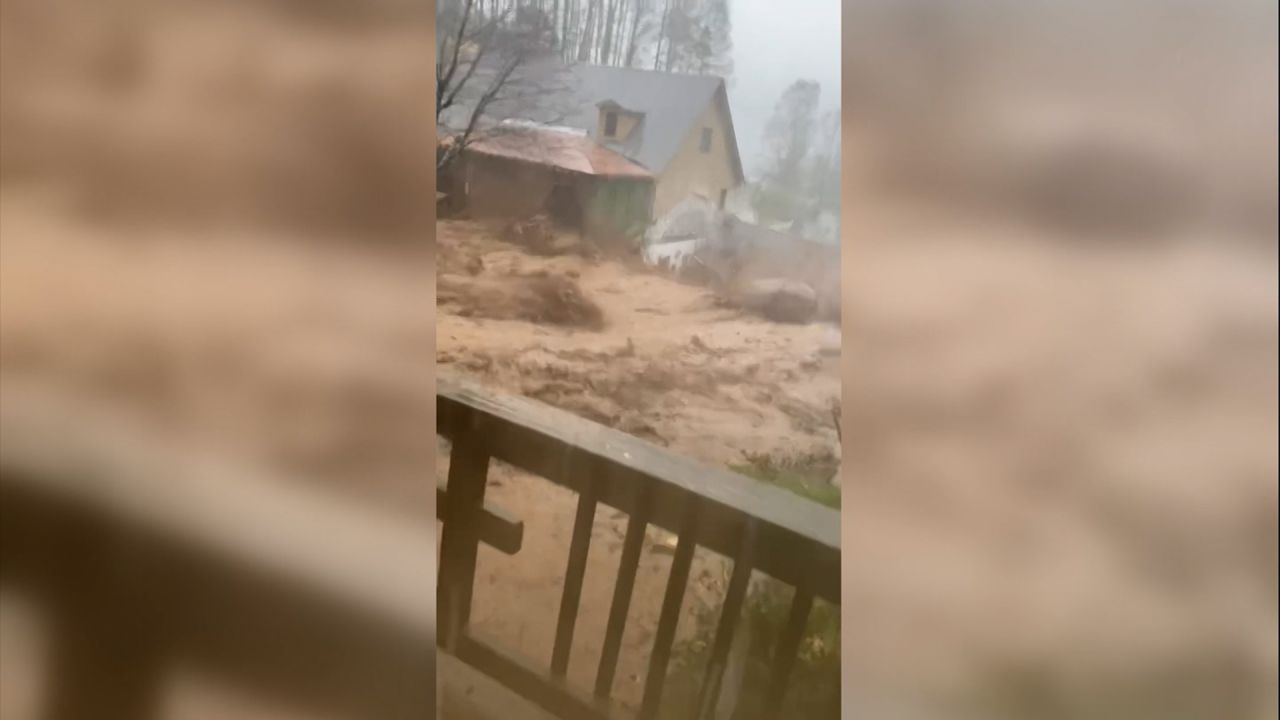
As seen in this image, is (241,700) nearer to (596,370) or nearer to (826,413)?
(596,370)

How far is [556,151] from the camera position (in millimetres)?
622

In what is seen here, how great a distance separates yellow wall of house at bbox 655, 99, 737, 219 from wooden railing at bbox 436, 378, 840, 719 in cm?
19

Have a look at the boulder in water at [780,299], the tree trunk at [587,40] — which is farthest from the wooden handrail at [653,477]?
the tree trunk at [587,40]

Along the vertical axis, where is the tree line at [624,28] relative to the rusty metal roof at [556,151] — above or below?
above

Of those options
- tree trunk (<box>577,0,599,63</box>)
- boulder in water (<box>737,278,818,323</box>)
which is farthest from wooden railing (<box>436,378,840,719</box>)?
tree trunk (<box>577,0,599,63</box>)

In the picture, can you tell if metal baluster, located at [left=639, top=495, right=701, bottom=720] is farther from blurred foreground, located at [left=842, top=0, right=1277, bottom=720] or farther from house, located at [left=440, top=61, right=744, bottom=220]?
house, located at [left=440, top=61, right=744, bottom=220]

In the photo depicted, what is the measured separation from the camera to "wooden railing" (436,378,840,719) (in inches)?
24.3

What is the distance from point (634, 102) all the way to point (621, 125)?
20 mm

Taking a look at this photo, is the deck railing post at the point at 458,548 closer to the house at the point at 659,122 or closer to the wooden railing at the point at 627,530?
the wooden railing at the point at 627,530

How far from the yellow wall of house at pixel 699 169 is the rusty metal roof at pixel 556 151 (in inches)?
1.0

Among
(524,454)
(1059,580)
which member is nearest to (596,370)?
(524,454)

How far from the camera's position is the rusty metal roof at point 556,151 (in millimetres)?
612

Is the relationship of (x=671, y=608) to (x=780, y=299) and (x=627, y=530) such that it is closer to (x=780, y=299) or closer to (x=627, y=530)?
(x=627, y=530)

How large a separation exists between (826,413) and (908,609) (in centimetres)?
18
